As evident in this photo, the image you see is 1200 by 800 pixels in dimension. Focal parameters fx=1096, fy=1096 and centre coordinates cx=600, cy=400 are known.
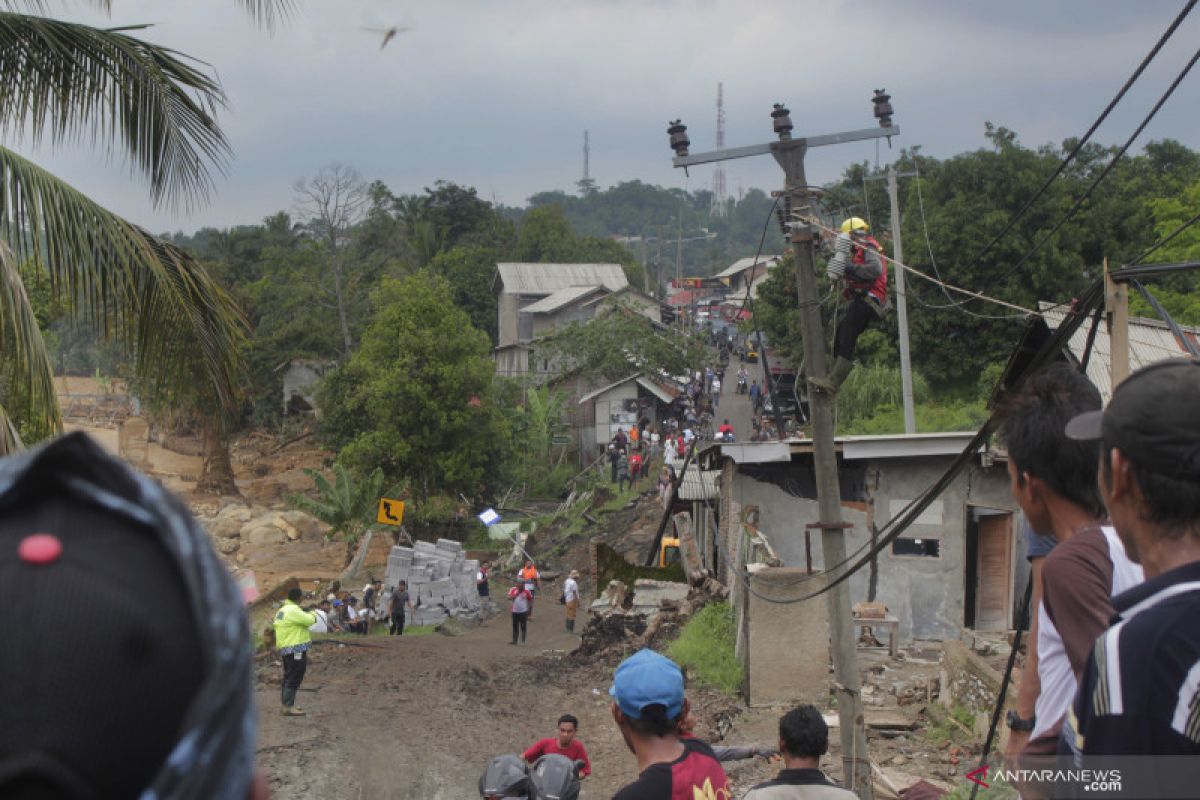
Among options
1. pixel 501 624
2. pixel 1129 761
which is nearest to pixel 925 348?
pixel 501 624

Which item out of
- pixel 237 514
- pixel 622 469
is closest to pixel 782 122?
pixel 622 469

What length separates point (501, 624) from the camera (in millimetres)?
26328

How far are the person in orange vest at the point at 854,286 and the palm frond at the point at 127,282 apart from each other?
Answer: 510cm

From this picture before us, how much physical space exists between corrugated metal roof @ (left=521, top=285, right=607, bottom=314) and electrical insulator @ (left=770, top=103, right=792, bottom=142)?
1711 inches

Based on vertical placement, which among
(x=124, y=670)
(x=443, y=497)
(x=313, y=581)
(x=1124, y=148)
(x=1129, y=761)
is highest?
(x=1124, y=148)

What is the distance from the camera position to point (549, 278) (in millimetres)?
59344

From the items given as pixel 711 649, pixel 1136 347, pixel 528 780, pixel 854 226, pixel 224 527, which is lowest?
pixel 224 527

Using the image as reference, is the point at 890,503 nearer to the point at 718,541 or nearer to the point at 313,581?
the point at 718,541

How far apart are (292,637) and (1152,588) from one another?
1319 centimetres

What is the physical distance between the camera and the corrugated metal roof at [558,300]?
53.8m

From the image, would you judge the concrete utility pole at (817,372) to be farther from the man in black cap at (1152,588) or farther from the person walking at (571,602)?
the person walking at (571,602)

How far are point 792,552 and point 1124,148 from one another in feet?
39.5

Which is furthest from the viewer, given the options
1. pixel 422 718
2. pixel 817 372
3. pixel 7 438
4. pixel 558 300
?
pixel 558 300

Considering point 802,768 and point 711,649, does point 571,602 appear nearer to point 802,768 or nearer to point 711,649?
point 711,649
